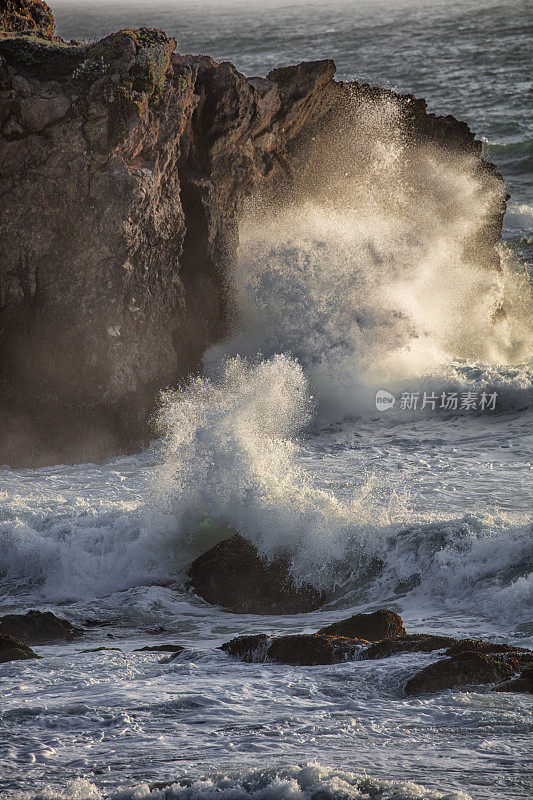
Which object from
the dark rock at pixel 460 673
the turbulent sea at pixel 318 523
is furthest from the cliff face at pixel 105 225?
the dark rock at pixel 460 673

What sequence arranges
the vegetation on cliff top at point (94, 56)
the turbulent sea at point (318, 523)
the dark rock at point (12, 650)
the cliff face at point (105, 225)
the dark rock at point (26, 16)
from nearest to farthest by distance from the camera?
the turbulent sea at point (318, 523) → the dark rock at point (12, 650) → the vegetation on cliff top at point (94, 56) → the cliff face at point (105, 225) → the dark rock at point (26, 16)

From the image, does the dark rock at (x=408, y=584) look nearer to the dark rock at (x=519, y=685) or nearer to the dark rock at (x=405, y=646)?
the dark rock at (x=405, y=646)

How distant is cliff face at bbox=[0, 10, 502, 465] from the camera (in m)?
10.4

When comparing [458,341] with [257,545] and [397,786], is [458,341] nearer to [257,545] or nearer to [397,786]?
[257,545]

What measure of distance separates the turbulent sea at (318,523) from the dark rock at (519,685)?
3.6 inches

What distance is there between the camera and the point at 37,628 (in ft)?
21.4

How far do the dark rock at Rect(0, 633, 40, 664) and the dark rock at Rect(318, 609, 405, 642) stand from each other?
213cm

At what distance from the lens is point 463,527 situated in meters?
7.80

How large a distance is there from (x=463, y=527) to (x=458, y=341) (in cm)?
854

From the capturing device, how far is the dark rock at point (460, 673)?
4.90 meters

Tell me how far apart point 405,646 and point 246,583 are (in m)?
2.40

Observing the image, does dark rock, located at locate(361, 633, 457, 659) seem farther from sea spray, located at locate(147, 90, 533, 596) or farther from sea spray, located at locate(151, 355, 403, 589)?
sea spray, located at locate(151, 355, 403, 589)

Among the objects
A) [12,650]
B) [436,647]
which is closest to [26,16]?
[12,650]

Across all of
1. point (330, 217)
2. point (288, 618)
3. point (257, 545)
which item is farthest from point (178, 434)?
point (330, 217)
